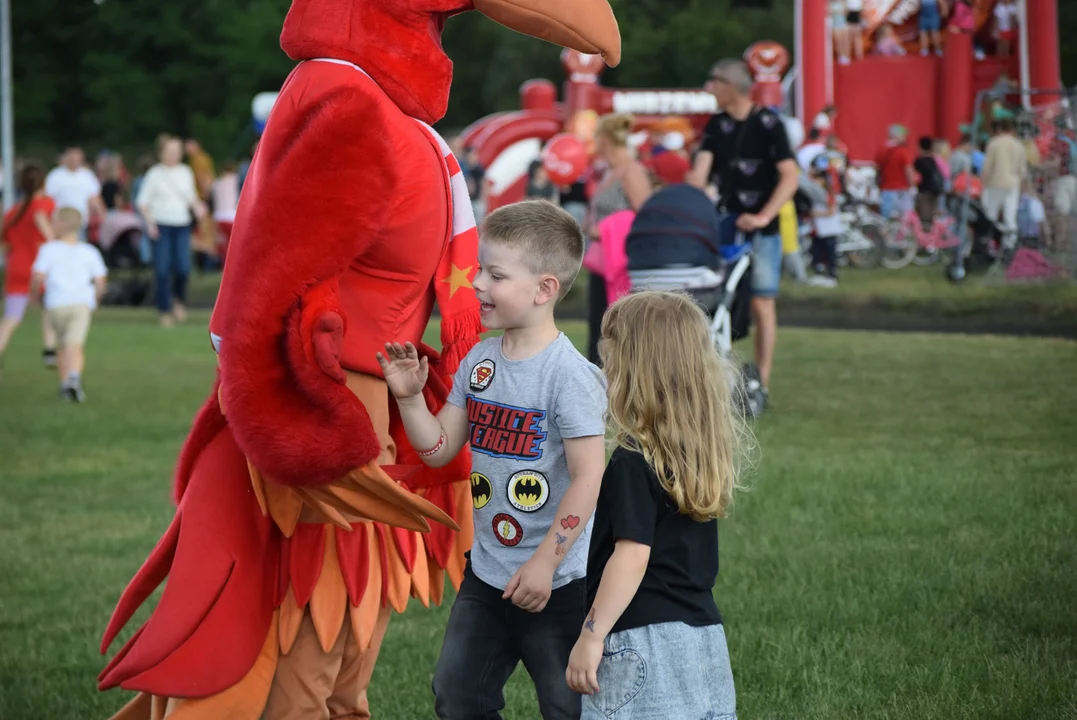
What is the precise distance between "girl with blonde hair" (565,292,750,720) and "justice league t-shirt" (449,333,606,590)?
5.5 inches

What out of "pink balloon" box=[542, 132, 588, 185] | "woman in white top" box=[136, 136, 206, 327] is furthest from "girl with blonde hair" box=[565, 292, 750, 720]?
"pink balloon" box=[542, 132, 588, 185]

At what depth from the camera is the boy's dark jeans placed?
115 inches

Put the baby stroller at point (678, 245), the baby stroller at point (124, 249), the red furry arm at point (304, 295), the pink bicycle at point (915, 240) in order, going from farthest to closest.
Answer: the pink bicycle at point (915, 240) → the baby stroller at point (124, 249) → the baby stroller at point (678, 245) → the red furry arm at point (304, 295)

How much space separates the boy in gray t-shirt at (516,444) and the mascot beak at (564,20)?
1.21ft

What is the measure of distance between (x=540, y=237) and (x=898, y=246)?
53.4 feet

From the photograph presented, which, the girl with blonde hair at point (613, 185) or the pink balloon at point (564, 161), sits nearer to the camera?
the girl with blonde hair at point (613, 185)

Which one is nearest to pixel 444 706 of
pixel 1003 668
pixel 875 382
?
pixel 1003 668

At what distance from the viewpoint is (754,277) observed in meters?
8.30

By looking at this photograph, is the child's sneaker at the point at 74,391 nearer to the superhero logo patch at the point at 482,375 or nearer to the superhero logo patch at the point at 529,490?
the superhero logo patch at the point at 482,375

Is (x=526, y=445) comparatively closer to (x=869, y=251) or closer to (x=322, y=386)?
(x=322, y=386)

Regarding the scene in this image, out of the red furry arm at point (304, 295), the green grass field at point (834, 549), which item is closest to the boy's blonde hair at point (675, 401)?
the red furry arm at point (304, 295)

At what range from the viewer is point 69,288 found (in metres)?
9.97

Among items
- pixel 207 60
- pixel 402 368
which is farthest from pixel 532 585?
pixel 207 60

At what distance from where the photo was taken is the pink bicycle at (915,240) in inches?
711
